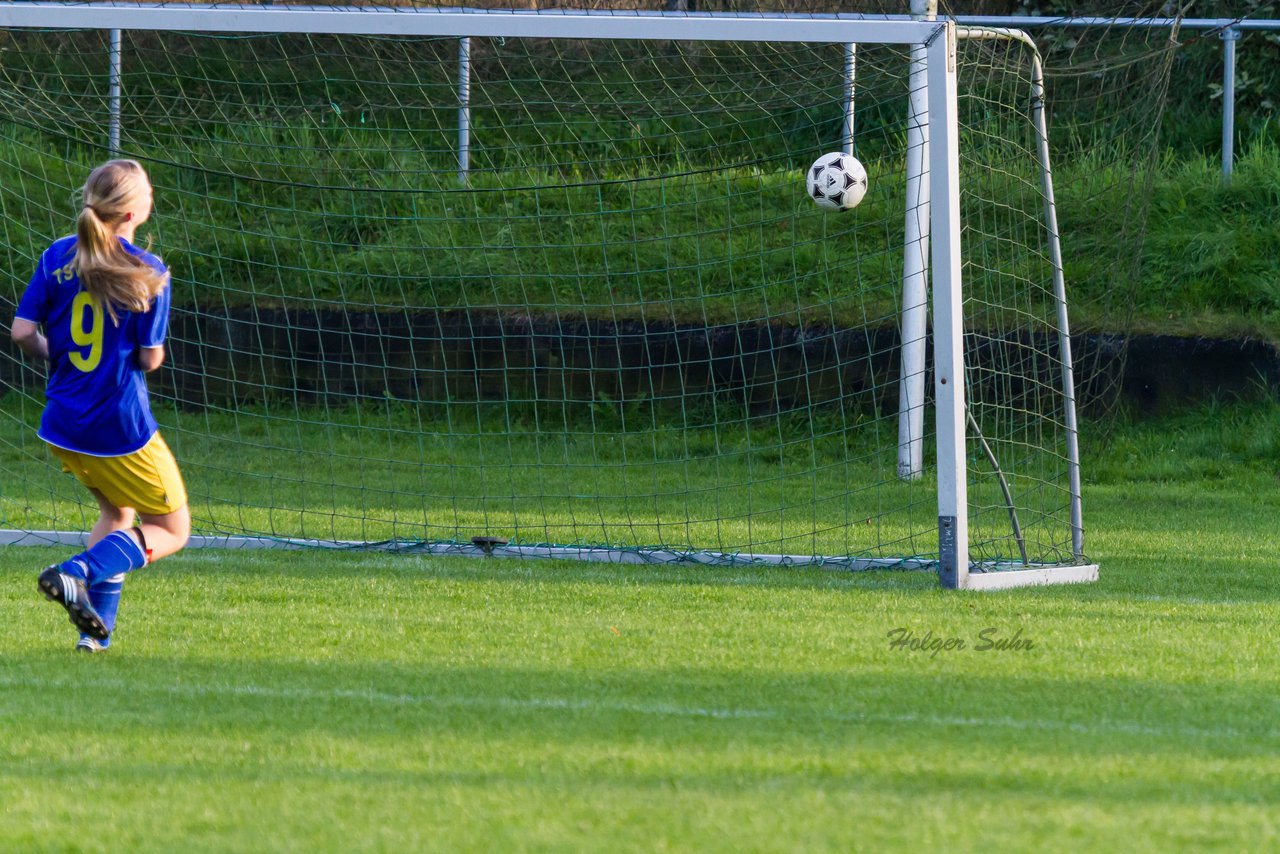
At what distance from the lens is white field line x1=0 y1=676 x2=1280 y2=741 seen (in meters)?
3.79

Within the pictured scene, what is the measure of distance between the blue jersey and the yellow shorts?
4 centimetres

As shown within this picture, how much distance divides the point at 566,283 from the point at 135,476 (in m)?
8.55

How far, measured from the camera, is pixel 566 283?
13.0 m

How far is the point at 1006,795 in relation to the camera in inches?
125

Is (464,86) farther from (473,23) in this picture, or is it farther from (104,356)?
(104,356)

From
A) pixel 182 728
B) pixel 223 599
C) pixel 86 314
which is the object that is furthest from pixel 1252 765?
pixel 223 599

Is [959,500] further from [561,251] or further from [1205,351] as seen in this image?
[561,251]

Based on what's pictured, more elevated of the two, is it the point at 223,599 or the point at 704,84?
the point at 704,84

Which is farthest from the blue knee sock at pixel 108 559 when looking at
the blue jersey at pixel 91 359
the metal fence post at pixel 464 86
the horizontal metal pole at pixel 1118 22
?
the horizontal metal pole at pixel 1118 22

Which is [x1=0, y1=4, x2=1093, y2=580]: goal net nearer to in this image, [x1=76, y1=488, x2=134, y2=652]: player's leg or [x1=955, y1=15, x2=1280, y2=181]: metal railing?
[x1=955, y1=15, x2=1280, y2=181]: metal railing

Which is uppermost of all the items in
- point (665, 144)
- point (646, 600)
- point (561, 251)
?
point (665, 144)

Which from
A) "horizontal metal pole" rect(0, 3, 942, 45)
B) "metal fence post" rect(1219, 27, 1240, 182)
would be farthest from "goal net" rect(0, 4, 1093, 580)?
"metal fence post" rect(1219, 27, 1240, 182)

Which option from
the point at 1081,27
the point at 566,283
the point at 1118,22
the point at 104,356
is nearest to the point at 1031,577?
the point at 104,356

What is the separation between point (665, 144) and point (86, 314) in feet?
24.7
